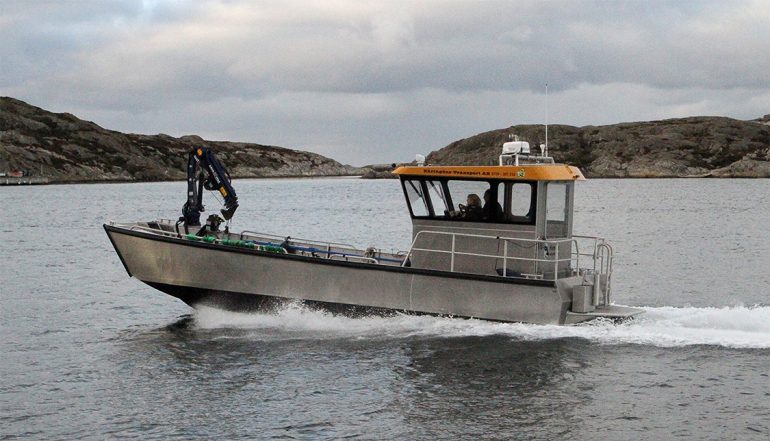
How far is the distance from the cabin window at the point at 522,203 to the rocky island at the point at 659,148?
14053cm

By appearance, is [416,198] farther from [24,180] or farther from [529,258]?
[24,180]

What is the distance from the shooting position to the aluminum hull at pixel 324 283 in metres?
16.4

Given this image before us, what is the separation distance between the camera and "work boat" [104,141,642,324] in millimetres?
16438

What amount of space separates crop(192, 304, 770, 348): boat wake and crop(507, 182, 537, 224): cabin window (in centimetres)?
193

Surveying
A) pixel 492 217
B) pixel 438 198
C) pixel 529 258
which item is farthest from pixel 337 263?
pixel 529 258

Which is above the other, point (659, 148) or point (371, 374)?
point (659, 148)

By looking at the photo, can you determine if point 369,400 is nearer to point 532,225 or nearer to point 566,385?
point 566,385

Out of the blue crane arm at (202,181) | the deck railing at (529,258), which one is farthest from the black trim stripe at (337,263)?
the blue crane arm at (202,181)

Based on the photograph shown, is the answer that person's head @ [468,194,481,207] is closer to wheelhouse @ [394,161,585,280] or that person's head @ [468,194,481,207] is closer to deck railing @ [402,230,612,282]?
wheelhouse @ [394,161,585,280]

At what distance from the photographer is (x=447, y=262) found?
1700cm

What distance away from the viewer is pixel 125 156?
177625 mm

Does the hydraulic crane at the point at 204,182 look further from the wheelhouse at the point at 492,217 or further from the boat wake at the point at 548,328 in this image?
the wheelhouse at the point at 492,217

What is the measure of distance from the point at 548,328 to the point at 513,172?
9.40 ft

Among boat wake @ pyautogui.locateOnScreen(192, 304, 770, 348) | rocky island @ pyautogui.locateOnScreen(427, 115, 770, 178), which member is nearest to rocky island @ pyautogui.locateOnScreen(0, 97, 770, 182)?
rocky island @ pyautogui.locateOnScreen(427, 115, 770, 178)
